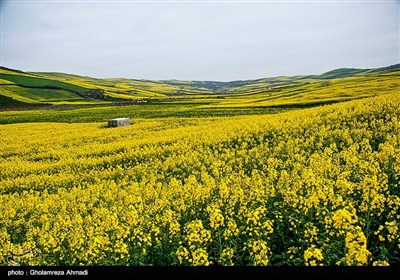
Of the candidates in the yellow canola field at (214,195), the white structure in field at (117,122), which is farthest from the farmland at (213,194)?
the white structure in field at (117,122)

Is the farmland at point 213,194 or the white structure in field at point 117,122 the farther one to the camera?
the white structure in field at point 117,122

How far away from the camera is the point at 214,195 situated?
30.7 ft

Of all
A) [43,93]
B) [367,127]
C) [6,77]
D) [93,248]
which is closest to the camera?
[93,248]

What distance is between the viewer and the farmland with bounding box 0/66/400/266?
6.00 meters

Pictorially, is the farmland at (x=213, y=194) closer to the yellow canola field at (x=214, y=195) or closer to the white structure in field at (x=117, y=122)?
the yellow canola field at (x=214, y=195)

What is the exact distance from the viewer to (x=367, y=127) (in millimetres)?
16578

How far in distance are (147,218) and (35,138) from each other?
24.6 meters

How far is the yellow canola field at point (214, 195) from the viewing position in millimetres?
6000

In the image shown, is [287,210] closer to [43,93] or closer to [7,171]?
[7,171]

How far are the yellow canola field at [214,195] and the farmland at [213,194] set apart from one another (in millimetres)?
46

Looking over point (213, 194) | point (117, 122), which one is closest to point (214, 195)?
point (213, 194)

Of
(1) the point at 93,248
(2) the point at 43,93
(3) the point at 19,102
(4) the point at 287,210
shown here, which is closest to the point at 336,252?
(4) the point at 287,210

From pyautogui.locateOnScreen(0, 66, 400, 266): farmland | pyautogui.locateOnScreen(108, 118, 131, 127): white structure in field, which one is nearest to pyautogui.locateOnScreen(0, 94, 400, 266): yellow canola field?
pyautogui.locateOnScreen(0, 66, 400, 266): farmland

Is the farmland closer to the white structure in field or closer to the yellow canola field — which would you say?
the yellow canola field
